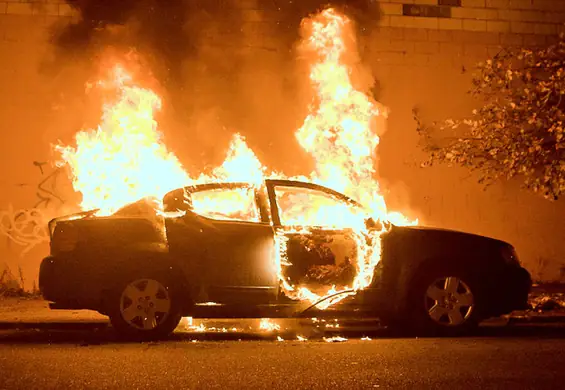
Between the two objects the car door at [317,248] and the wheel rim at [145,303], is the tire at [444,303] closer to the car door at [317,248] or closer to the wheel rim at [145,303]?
the car door at [317,248]

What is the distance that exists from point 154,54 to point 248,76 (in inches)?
59.0

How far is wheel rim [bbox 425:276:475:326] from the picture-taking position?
24.9 ft

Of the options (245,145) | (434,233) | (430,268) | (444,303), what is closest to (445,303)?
(444,303)

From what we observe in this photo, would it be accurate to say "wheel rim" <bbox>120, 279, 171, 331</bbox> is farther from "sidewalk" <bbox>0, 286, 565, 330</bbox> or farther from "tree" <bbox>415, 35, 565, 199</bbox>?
"tree" <bbox>415, 35, 565, 199</bbox>

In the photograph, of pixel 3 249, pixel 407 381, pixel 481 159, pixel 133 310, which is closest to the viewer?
pixel 407 381

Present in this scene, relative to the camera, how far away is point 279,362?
20.1 feet

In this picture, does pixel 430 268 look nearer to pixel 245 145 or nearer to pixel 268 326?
pixel 268 326

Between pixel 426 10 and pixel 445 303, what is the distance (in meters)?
6.17

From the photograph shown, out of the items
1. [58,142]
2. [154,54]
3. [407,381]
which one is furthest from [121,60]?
[407,381]

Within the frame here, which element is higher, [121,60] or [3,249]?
[121,60]

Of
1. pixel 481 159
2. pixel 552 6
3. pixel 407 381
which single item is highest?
pixel 552 6

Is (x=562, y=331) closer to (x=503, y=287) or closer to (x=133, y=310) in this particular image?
(x=503, y=287)

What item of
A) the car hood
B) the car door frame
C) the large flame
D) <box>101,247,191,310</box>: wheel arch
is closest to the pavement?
<box>101,247,191,310</box>: wheel arch

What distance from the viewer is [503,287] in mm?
7684
